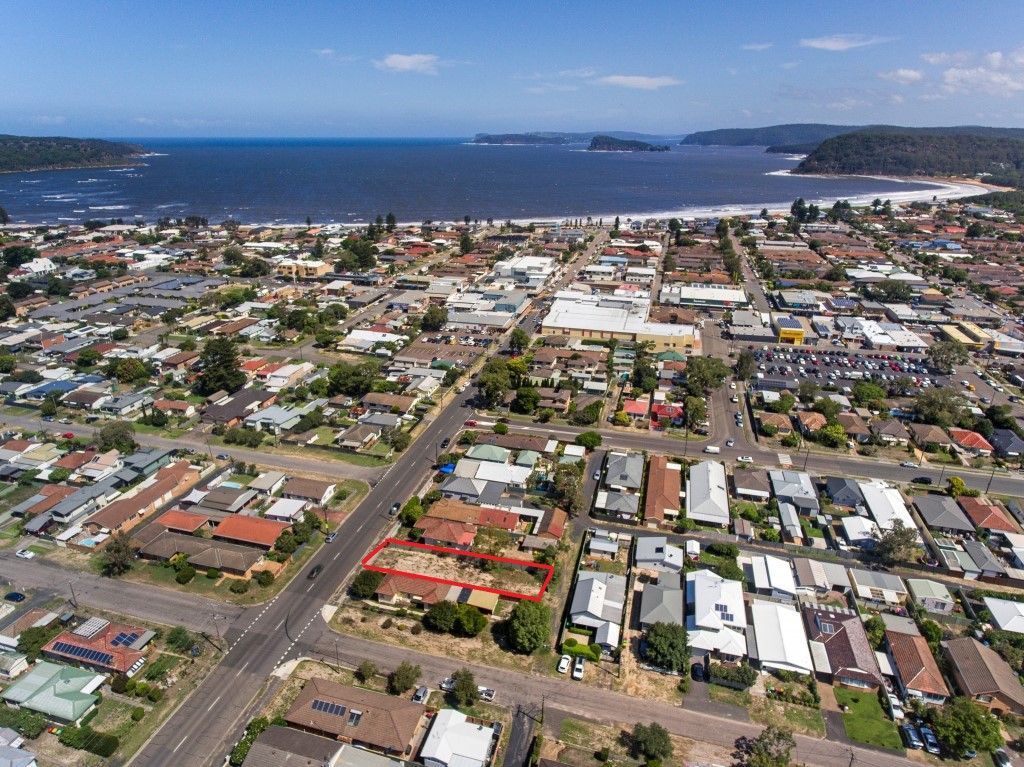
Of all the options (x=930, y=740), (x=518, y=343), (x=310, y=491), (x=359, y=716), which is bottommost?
(x=930, y=740)

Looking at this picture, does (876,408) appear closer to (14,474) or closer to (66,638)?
(66,638)

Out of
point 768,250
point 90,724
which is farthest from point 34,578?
point 768,250

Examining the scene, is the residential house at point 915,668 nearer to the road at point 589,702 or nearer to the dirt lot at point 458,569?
the road at point 589,702

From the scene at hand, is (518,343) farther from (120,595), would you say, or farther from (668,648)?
(120,595)

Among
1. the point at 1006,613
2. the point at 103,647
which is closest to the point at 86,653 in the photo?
the point at 103,647

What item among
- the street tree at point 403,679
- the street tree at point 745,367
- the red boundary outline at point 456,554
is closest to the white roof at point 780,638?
the red boundary outline at point 456,554

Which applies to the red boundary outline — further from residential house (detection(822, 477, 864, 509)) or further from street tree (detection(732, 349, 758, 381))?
street tree (detection(732, 349, 758, 381))

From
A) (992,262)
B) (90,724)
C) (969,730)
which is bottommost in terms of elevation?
(90,724)
